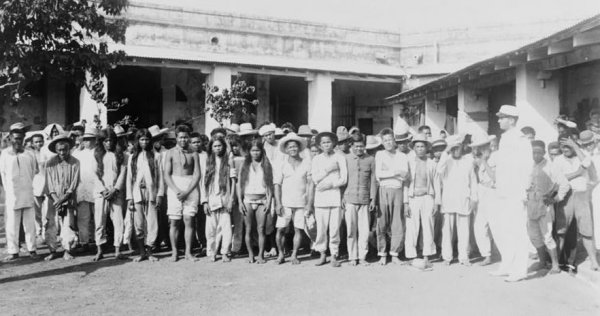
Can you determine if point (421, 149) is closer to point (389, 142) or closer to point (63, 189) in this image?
point (389, 142)

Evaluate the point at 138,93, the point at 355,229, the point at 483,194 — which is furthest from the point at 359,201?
the point at 138,93

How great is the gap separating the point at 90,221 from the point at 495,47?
17432 mm

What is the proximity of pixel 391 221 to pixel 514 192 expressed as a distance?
165 cm

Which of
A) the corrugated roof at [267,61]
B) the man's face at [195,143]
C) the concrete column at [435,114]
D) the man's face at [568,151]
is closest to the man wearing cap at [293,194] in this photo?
the man's face at [195,143]

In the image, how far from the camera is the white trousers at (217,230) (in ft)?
23.5

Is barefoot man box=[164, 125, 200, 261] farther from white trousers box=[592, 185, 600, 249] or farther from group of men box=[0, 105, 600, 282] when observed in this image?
white trousers box=[592, 185, 600, 249]

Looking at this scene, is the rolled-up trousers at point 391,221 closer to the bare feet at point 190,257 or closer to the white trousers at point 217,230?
the white trousers at point 217,230

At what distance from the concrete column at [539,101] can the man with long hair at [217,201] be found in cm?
552

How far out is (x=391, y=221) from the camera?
7.04 metres

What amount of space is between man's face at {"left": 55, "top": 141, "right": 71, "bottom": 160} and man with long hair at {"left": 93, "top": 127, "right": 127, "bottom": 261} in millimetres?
426

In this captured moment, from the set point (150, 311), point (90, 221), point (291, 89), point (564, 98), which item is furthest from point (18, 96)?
point (291, 89)

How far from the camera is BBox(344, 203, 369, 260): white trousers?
6906 mm

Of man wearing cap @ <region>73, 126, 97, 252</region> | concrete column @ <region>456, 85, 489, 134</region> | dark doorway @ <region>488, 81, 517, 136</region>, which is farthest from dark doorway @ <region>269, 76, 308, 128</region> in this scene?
man wearing cap @ <region>73, 126, 97, 252</region>

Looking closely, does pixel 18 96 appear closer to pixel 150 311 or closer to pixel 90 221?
pixel 90 221
